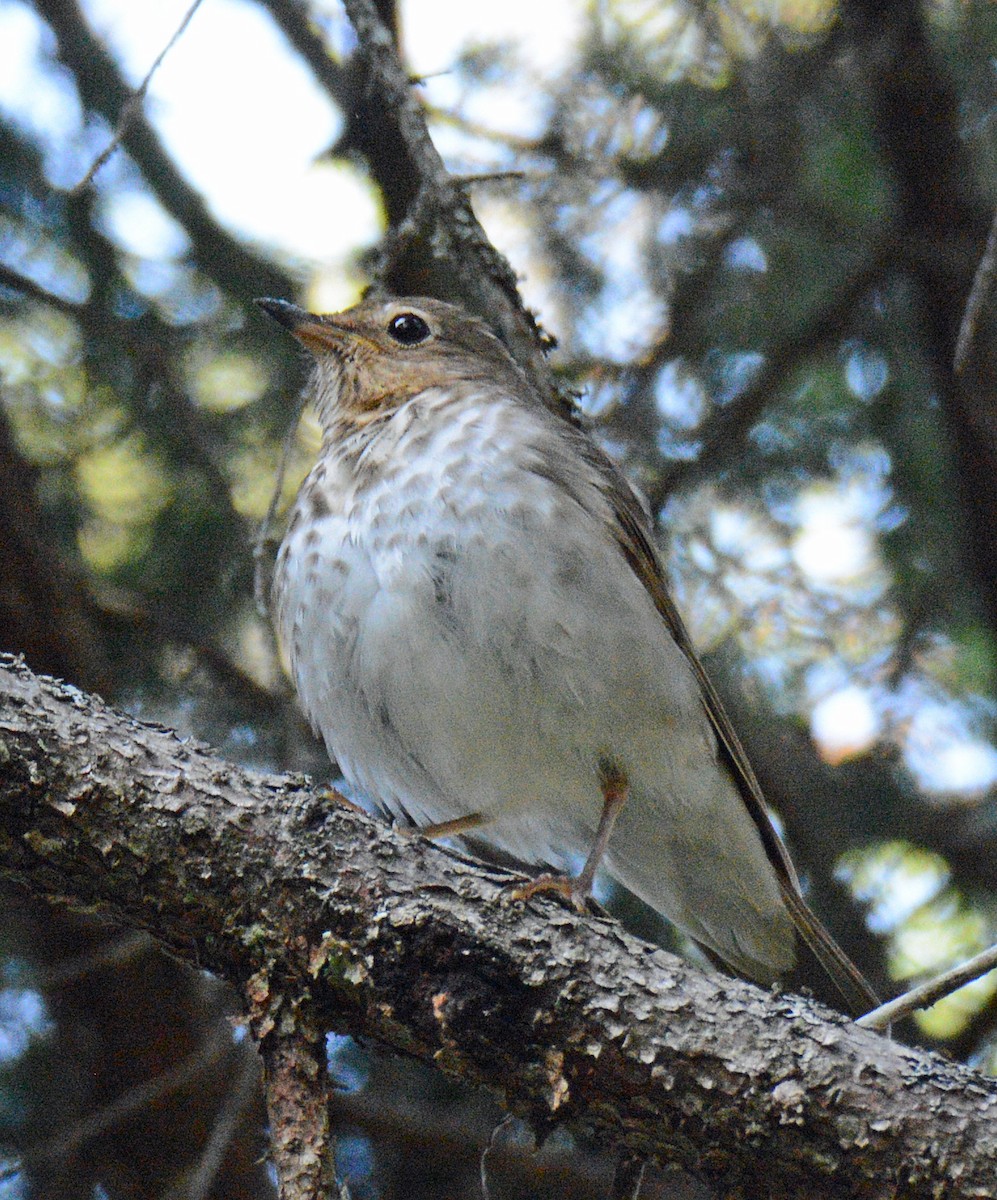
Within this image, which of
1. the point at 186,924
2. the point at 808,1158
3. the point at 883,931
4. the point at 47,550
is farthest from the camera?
the point at 883,931

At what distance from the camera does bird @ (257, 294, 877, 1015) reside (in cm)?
362

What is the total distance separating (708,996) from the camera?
276cm

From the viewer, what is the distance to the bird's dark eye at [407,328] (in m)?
4.71

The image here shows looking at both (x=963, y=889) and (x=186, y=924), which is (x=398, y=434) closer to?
(x=186, y=924)

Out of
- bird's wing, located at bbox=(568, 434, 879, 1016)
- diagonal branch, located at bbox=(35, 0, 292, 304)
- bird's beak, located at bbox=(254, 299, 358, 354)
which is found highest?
diagonal branch, located at bbox=(35, 0, 292, 304)

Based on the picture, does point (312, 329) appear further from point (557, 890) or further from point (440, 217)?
point (557, 890)

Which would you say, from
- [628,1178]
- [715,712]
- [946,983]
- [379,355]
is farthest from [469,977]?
[379,355]

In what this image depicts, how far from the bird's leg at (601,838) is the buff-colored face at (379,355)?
1.45 meters

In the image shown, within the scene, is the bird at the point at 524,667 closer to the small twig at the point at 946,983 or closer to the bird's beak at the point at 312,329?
the bird's beak at the point at 312,329

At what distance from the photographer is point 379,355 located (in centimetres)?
469

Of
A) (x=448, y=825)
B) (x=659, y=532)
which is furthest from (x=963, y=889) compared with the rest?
(x=448, y=825)

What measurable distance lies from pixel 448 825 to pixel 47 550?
1.55 metres

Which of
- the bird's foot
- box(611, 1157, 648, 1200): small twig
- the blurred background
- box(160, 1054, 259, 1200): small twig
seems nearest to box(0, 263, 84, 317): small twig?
the blurred background

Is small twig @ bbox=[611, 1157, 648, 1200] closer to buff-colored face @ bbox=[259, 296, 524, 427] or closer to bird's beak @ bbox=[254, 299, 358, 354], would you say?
buff-colored face @ bbox=[259, 296, 524, 427]
